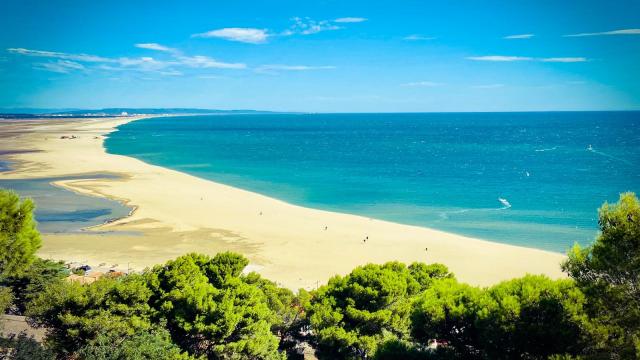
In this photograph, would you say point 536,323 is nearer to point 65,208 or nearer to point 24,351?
point 24,351

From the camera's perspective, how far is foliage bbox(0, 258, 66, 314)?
2339 cm

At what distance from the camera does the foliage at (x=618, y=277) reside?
1155cm

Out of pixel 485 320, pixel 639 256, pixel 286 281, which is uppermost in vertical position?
pixel 639 256

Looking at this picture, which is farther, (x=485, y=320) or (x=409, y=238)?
(x=409, y=238)

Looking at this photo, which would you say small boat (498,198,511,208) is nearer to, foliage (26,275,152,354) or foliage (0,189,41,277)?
foliage (26,275,152,354)

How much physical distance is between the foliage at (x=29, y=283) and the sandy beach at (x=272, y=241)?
34.6 ft

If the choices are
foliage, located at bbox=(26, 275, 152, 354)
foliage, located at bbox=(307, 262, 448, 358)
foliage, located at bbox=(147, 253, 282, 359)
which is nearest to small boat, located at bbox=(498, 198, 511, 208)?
foliage, located at bbox=(307, 262, 448, 358)

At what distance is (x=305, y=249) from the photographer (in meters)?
41.2

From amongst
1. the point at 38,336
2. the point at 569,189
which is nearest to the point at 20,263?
the point at 38,336

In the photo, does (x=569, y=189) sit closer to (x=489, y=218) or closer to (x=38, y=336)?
(x=489, y=218)

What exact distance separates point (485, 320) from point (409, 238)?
29987 millimetres

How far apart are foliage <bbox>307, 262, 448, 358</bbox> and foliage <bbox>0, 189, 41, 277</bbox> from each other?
11.6m

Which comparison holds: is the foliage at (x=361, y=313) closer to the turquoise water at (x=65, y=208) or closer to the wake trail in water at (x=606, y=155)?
the turquoise water at (x=65, y=208)

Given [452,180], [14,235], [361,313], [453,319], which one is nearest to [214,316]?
[361,313]
